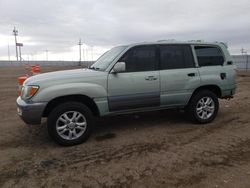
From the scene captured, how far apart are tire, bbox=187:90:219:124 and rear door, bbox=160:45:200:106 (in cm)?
20

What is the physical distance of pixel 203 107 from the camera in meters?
6.56

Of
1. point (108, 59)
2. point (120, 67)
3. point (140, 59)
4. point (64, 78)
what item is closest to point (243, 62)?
point (140, 59)

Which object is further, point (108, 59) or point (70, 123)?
point (108, 59)

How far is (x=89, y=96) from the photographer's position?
5.38 m

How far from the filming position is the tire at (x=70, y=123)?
514 cm

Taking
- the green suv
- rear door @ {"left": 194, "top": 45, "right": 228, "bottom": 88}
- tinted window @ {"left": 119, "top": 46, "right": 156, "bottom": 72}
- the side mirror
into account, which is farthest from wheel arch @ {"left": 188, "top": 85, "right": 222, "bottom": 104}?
the side mirror

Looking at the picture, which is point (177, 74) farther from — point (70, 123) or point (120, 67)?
point (70, 123)

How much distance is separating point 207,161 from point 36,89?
314 cm

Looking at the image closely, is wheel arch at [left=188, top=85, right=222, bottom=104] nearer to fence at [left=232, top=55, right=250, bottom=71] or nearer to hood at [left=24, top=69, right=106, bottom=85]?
hood at [left=24, top=69, right=106, bottom=85]

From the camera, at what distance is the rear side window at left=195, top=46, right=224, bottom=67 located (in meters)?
6.56

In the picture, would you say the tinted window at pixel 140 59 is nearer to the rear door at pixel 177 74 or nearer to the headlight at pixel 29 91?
the rear door at pixel 177 74

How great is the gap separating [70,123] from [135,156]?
1.41 meters

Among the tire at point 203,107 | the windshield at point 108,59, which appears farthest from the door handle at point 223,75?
the windshield at point 108,59

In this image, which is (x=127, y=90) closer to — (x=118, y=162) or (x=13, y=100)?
(x=118, y=162)
